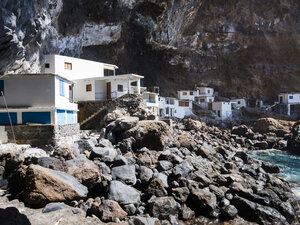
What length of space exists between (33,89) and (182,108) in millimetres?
36966

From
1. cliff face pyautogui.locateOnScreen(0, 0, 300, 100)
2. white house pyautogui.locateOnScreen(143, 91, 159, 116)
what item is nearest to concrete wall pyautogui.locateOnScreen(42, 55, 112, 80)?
cliff face pyautogui.locateOnScreen(0, 0, 300, 100)

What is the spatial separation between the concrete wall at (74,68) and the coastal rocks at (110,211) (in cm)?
2332

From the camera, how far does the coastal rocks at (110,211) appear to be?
28.1ft

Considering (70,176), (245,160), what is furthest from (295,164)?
(70,176)

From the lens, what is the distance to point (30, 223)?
7.49m

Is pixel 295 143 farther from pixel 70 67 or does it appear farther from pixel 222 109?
pixel 70 67

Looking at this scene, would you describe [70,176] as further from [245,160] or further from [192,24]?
[192,24]

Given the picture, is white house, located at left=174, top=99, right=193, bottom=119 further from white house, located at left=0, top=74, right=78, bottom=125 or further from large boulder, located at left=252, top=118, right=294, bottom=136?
white house, located at left=0, top=74, right=78, bottom=125

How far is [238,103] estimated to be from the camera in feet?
198

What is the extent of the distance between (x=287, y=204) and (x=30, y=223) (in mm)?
10777

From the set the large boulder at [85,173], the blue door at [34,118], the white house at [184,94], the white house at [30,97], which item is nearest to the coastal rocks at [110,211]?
the large boulder at [85,173]

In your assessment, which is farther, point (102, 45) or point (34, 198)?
point (102, 45)

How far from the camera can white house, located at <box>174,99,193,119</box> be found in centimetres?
4875

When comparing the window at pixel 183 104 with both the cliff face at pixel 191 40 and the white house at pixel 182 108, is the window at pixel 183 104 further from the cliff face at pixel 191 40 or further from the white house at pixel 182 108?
the cliff face at pixel 191 40
